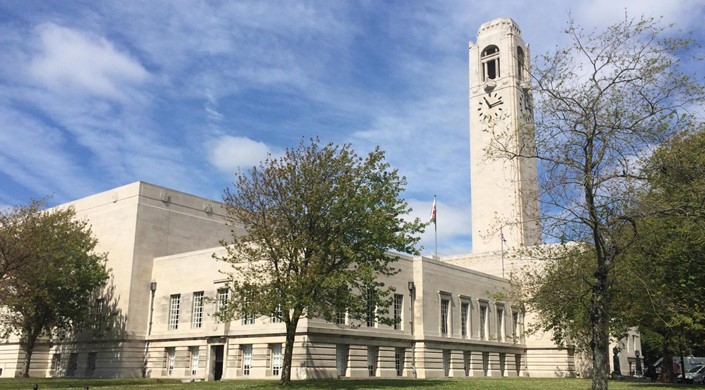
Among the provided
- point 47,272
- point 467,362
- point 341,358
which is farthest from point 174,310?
point 467,362

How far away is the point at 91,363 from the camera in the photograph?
173ft

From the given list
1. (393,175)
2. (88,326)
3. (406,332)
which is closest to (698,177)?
(393,175)

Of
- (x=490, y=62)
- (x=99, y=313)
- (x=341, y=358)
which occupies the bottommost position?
(x=341, y=358)

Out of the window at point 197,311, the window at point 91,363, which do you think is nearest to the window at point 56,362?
the window at point 91,363

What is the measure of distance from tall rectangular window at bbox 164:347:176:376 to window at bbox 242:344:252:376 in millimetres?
7790

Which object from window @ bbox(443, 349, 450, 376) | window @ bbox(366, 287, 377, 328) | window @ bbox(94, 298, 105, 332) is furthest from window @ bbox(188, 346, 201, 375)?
window @ bbox(443, 349, 450, 376)

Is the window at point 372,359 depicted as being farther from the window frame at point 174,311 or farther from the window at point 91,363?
the window at point 91,363

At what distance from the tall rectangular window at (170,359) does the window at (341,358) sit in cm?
1419

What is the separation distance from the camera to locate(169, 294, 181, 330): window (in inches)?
1975

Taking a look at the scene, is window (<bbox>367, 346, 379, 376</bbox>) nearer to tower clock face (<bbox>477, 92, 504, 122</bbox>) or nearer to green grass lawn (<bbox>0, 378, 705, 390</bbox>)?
green grass lawn (<bbox>0, 378, 705, 390</bbox>)

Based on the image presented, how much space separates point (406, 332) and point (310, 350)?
11.6 meters

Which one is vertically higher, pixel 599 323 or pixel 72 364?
pixel 599 323

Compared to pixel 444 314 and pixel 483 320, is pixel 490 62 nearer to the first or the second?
pixel 483 320

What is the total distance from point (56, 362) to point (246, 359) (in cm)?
2310
